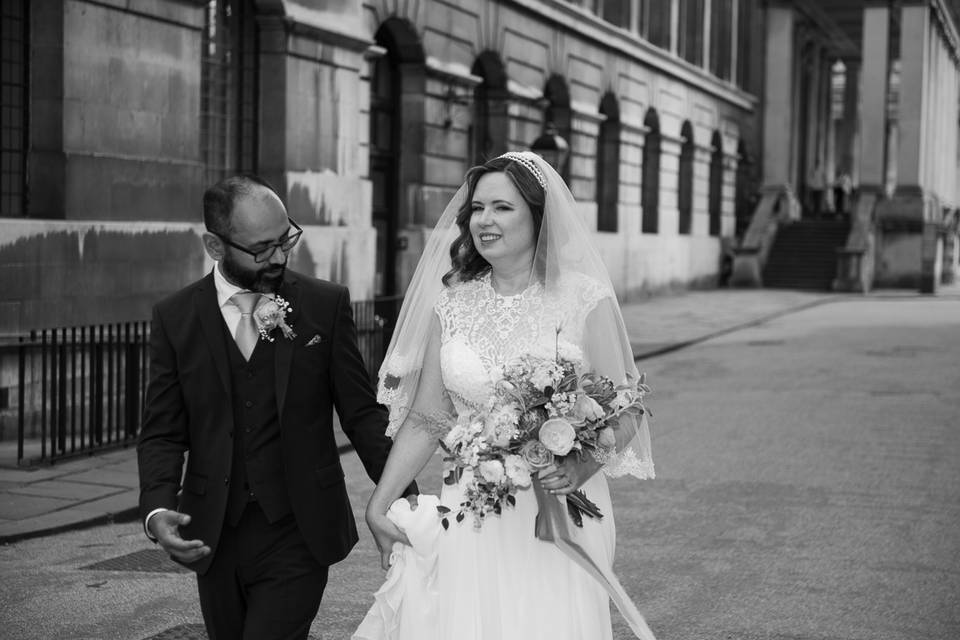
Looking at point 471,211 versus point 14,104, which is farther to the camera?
point 14,104

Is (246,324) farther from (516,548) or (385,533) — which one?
(516,548)

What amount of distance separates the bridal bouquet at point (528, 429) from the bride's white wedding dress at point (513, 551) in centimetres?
9

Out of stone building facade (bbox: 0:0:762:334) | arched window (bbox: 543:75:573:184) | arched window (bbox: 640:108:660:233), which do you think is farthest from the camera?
arched window (bbox: 640:108:660:233)

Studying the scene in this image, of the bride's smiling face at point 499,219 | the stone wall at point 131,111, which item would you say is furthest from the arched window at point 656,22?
the bride's smiling face at point 499,219

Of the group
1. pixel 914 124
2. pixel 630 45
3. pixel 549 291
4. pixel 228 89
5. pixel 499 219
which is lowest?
pixel 549 291

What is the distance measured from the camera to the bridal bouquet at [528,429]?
3.82 meters

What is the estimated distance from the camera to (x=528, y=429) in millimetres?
3861

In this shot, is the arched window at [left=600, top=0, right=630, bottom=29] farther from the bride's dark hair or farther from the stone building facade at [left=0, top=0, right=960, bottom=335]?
the bride's dark hair

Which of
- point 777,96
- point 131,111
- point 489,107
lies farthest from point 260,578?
point 777,96

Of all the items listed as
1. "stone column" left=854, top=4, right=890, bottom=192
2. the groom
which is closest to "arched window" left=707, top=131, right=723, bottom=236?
"stone column" left=854, top=4, right=890, bottom=192

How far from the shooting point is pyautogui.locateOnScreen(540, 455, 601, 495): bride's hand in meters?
3.85

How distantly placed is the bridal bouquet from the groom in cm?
43

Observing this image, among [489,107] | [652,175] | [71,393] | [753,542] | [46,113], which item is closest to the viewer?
[753,542]

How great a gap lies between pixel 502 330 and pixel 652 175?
32.5 metres
